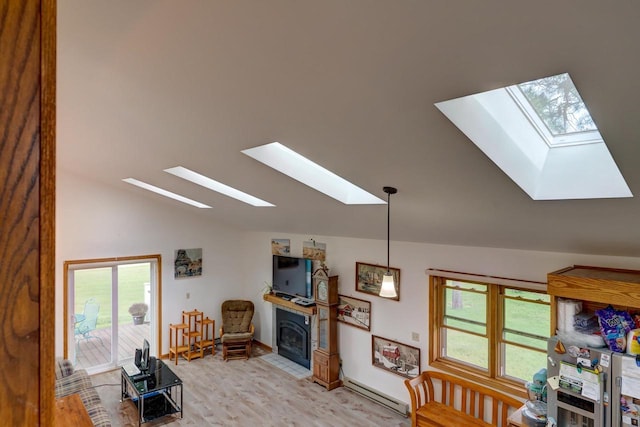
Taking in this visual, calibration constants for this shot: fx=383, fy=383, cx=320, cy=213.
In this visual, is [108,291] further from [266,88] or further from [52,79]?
[52,79]

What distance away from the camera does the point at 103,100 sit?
2762 millimetres

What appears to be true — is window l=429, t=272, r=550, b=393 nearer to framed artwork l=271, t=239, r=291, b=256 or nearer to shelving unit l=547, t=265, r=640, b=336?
shelving unit l=547, t=265, r=640, b=336

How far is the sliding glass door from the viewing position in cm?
626

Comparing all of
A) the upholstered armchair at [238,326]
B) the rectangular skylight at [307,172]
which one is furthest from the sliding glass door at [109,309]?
the rectangular skylight at [307,172]

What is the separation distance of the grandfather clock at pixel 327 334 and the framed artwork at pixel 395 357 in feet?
2.32

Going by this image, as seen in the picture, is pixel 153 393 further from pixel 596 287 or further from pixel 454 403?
pixel 596 287

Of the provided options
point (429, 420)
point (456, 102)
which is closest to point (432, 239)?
point (429, 420)

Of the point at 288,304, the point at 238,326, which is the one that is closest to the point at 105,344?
the point at 238,326

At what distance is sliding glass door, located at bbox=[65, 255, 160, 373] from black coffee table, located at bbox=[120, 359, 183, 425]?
135 cm

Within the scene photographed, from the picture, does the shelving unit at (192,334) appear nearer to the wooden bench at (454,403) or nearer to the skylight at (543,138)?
the wooden bench at (454,403)

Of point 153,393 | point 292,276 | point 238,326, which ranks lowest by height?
→ point 153,393

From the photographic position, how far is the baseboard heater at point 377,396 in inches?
199

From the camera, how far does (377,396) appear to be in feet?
17.7

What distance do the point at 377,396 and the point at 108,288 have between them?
4804 mm
